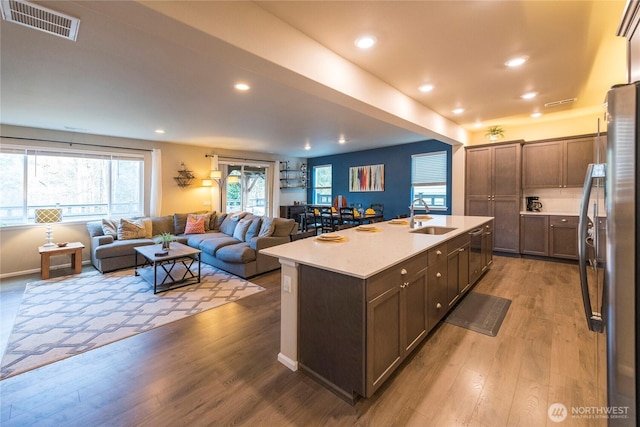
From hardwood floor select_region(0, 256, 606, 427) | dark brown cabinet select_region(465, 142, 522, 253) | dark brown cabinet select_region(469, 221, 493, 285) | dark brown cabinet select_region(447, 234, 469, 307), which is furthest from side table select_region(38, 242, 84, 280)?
dark brown cabinet select_region(465, 142, 522, 253)

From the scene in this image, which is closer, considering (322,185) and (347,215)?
(347,215)

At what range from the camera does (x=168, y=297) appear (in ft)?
11.7

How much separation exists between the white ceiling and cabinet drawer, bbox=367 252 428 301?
168cm

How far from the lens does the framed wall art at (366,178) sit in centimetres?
782

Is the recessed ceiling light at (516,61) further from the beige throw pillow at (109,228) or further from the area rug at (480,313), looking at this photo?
the beige throw pillow at (109,228)

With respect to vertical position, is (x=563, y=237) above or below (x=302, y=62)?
below

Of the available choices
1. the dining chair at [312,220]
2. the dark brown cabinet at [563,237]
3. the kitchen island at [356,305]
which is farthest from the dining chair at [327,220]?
the dark brown cabinet at [563,237]

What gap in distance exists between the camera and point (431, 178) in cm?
684

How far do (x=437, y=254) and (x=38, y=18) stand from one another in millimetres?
3347

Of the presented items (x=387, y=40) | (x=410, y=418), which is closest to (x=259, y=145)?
(x=387, y=40)

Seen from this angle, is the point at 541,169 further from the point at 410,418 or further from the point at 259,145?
the point at 259,145

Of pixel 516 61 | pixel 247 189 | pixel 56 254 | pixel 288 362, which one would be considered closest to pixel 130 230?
pixel 56 254

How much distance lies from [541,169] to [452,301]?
3.88 m

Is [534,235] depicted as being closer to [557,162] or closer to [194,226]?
[557,162]
